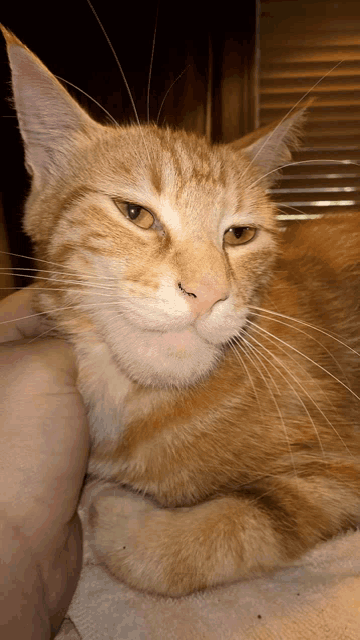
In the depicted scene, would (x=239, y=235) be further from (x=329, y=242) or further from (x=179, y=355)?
(x=329, y=242)

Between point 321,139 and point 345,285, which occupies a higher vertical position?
point 321,139

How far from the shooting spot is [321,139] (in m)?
3.26

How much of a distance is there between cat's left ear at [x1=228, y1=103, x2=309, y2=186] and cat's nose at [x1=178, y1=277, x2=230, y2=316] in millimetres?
545

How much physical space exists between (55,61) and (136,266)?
2.48 m

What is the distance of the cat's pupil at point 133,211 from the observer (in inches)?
36.9

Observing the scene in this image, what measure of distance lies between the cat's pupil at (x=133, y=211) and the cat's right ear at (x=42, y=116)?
9.5 inches

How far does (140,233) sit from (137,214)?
0.07 meters

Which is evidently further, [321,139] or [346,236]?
[321,139]

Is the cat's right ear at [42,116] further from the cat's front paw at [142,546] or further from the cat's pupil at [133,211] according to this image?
the cat's front paw at [142,546]

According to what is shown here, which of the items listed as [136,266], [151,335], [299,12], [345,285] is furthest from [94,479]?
[299,12]

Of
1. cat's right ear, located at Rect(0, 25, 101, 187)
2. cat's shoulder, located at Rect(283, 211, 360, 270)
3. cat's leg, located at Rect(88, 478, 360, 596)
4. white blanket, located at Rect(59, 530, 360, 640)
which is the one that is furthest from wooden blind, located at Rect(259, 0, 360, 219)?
white blanket, located at Rect(59, 530, 360, 640)

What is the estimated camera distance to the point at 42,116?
3.31ft

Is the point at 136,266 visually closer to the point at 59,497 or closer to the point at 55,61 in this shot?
the point at 59,497

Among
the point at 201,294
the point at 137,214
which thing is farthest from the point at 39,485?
the point at 137,214
